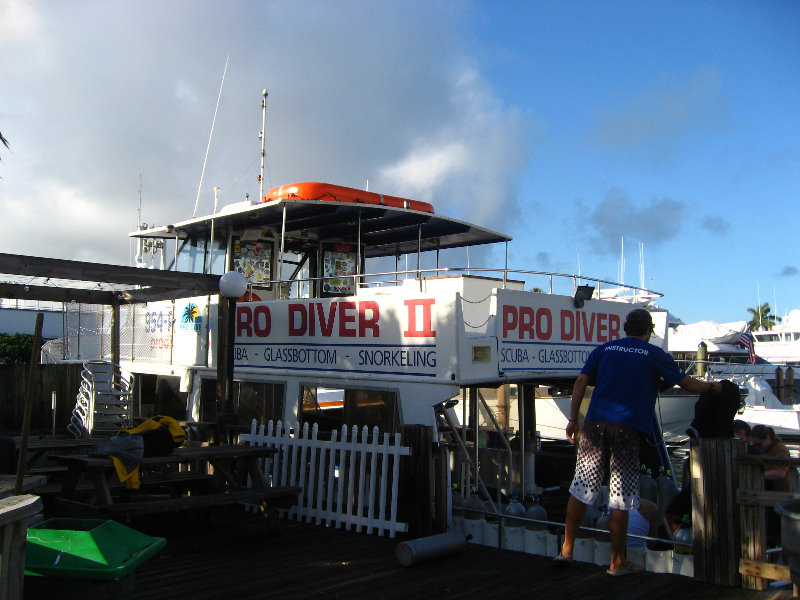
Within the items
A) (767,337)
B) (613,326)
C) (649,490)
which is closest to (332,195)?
(613,326)

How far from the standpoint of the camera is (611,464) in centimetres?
532

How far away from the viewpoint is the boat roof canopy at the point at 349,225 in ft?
35.9

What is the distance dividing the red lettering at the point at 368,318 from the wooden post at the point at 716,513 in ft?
14.3

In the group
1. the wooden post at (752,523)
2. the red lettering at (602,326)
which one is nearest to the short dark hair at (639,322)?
the wooden post at (752,523)

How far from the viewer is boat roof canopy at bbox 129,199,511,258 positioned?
11.0 meters

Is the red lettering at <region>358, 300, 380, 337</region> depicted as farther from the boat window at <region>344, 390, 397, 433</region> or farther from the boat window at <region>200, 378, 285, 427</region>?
the boat window at <region>200, 378, 285, 427</region>

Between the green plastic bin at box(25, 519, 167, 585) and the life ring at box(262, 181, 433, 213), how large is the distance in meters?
6.91

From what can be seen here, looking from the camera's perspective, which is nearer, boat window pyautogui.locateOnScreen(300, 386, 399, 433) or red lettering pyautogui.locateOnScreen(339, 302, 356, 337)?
boat window pyautogui.locateOnScreen(300, 386, 399, 433)

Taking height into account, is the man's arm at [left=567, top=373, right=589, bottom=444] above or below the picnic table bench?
above

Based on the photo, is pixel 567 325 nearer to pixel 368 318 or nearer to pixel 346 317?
pixel 368 318

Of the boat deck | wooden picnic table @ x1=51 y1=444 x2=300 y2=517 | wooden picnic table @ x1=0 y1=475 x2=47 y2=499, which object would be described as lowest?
the boat deck

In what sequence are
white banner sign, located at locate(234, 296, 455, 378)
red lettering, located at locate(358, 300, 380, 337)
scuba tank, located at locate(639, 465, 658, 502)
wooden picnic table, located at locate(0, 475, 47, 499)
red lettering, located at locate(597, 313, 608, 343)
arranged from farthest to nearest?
red lettering, located at locate(597, 313, 608, 343) < red lettering, located at locate(358, 300, 380, 337) < scuba tank, located at locate(639, 465, 658, 502) < white banner sign, located at locate(234, 296, 455, 378) < wooden picnic table, located at locate(0, 475, 47, 499)

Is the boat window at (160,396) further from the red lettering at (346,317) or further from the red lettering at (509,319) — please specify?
the red lettering at (509,319)

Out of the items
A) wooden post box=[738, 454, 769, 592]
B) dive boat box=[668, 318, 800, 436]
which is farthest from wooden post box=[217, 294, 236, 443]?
dive boat box=[668, 318, 800, 436]
